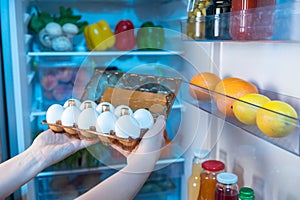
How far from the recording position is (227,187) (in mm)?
935

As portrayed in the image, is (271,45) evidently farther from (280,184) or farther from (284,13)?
(280,184)

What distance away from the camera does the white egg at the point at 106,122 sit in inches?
30.7

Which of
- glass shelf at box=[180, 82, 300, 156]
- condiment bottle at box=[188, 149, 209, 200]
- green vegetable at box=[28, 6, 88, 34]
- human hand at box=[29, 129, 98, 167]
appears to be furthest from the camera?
green vegetable at box=[28, 6, 88, 34]

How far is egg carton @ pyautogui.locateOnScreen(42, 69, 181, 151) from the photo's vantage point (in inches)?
32.3

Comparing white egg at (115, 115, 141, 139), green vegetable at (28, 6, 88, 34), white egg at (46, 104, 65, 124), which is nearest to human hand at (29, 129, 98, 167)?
white egg at (46, 104, 65, 124)

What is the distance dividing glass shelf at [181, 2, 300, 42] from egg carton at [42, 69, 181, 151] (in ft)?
0.60

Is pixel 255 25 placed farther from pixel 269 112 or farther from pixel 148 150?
pixel 148 150

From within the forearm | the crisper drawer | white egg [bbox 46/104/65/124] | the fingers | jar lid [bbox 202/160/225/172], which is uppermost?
white egg [bbox 46/104/65/124]

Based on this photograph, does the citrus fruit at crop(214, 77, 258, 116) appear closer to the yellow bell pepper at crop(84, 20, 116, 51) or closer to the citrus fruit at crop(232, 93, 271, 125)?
the citrus fruit at crop(232, 93, 271, 125)

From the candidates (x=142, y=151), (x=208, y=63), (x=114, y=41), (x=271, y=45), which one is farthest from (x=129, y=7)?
(x=142, y=151)

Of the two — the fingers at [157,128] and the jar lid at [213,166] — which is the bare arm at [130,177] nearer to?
the fingers at [157,128]

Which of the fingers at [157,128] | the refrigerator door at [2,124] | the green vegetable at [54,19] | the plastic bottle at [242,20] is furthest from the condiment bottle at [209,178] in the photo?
the green vegetable at [54,19]

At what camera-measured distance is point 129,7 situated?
1.83 meters

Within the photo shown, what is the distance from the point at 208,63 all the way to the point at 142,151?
0.49m
